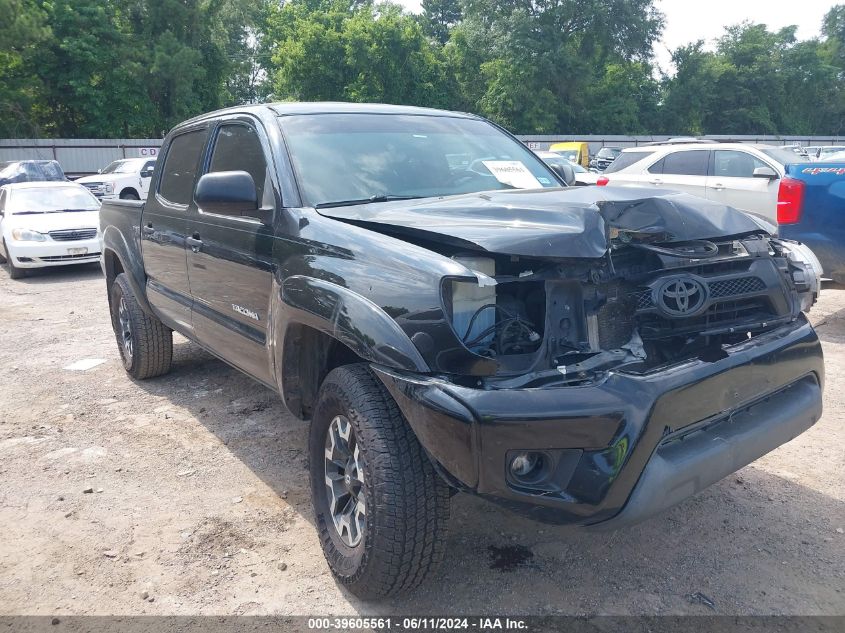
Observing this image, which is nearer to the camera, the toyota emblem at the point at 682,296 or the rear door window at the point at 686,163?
the toyota emblem at the point at 682,296

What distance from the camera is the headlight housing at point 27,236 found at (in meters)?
11.4

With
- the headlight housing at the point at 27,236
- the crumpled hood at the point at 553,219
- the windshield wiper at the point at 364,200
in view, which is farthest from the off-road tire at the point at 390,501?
the headlight housing at the point at 27,236

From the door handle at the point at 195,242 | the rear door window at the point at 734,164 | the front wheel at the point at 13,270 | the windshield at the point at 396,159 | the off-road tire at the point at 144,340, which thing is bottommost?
the front wheel at the point at 13,270

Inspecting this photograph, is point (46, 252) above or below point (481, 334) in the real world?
below

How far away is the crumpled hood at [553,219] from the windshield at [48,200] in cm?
1077

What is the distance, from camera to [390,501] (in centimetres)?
253

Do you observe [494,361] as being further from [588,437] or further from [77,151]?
[77,151]

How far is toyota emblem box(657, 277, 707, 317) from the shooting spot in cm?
270

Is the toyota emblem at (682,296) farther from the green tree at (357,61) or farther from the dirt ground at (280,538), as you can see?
the green tree at (357,61)

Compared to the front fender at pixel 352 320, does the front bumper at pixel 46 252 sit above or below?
below

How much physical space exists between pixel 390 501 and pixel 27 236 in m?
11.0

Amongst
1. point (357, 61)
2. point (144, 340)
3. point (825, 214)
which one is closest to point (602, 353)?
point (144, 340)

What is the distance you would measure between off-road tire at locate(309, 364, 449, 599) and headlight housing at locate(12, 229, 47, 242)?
10.5 meters

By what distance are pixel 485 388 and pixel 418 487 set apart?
0.47 m
